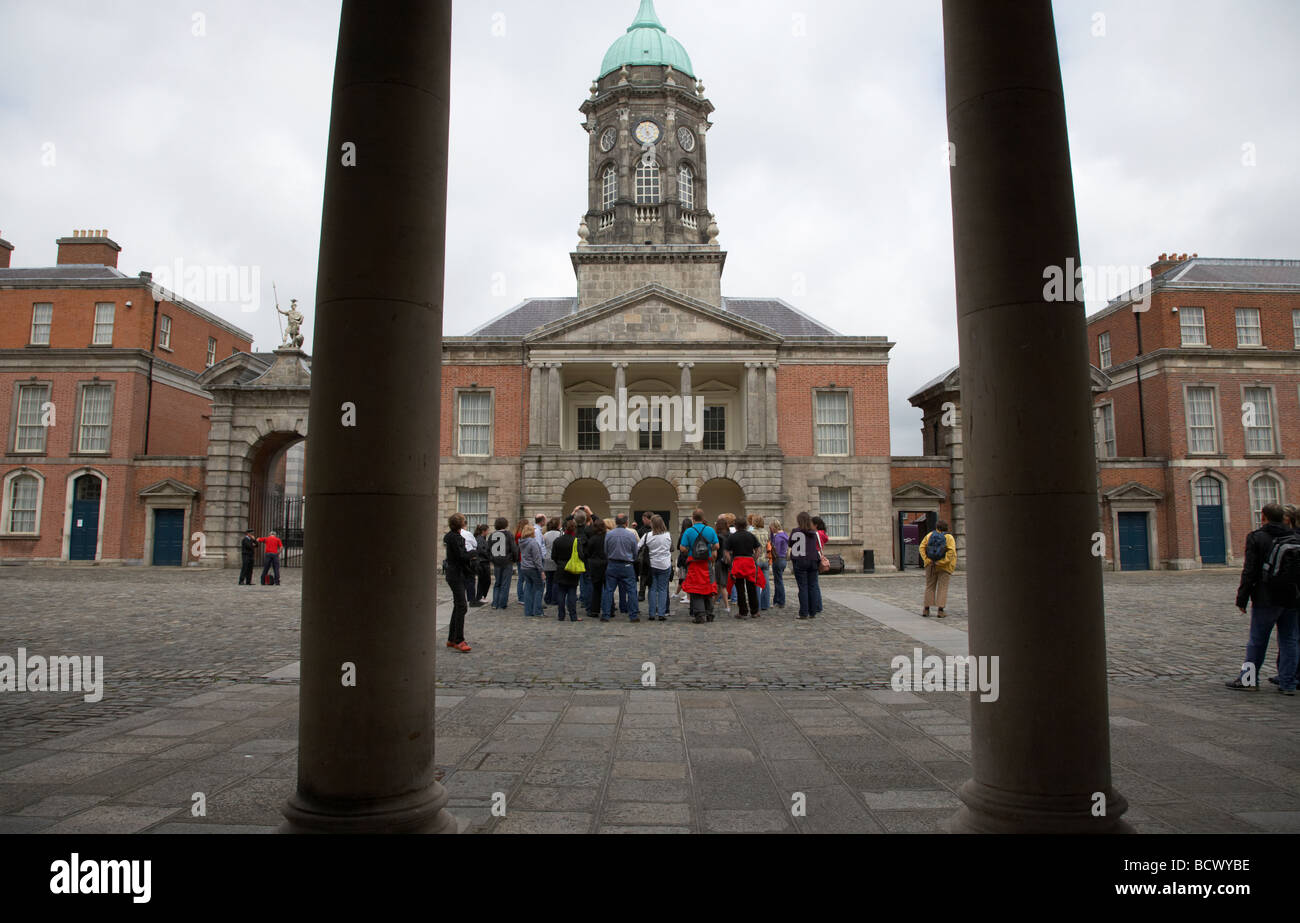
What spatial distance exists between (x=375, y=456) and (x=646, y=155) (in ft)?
125

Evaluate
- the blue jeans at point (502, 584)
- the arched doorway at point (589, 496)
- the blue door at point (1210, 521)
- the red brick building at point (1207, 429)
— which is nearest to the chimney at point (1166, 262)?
the red brick building at point (1207, 429)

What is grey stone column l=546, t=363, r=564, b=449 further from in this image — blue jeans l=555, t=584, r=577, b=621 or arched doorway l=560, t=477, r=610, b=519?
blue jeans l=555, t=584, r=577, b=621

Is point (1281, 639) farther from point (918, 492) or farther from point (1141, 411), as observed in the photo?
point (1141, 411)

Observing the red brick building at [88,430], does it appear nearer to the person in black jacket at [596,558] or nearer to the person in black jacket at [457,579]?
the person in black jacket at [596,558]

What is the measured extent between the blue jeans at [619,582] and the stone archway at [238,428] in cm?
2171

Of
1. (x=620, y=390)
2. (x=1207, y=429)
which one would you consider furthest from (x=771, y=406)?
(x=1207, y=429)

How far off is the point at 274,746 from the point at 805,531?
35.4ft

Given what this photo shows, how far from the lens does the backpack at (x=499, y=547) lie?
620 inches

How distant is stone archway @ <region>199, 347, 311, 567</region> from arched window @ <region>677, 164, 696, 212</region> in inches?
730

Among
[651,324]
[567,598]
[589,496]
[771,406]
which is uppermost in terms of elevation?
[651,324]

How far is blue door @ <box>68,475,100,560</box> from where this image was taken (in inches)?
1261

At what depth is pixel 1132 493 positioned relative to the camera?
106 feet

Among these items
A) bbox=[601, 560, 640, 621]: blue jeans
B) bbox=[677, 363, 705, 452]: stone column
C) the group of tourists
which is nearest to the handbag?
the group of tourists
